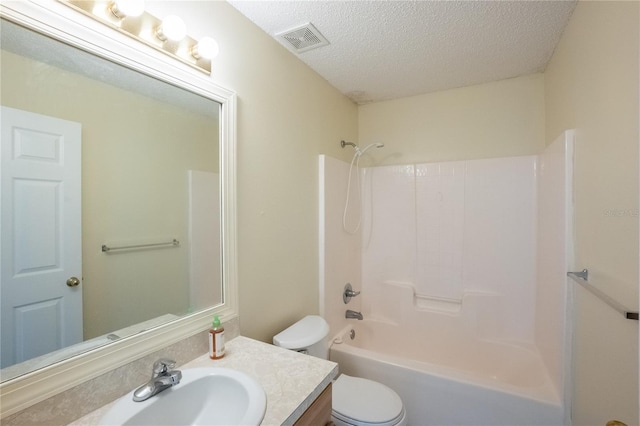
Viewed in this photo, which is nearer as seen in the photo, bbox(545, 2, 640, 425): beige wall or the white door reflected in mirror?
the white door reflected in mirror

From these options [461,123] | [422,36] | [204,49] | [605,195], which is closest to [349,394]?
[605,195]

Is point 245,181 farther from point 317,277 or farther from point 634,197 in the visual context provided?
point 634,197

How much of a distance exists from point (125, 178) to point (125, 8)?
54cm

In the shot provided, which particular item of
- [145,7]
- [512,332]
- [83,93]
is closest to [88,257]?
[83,93]

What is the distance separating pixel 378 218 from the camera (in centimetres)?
261

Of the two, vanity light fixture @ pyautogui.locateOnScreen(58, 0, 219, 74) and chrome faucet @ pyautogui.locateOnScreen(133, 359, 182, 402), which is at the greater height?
vanity light fixture @ pyautogui.locateOnScreen(58, 0, 219, 74)

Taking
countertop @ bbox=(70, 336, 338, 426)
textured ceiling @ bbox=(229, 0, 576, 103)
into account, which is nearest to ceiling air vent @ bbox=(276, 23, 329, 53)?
textured ceiling @ bbox=(229, 0, 576, 103)

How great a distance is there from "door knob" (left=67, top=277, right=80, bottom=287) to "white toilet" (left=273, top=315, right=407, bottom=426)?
884 mm

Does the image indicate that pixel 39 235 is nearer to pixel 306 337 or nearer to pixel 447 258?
pixel 306 337

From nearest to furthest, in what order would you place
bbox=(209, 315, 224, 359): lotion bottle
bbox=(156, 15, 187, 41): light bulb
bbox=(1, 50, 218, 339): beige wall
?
1. bbox=(1, 50, 218, 339): beige wall
2. bbox=(156, 15, 187, 41): light bulb
3. bbox=(209, 315, 224, 359): lotion bottle

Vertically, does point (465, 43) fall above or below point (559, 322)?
above

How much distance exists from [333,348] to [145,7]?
2032mm

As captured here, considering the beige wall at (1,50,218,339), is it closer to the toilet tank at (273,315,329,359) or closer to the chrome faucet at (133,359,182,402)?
the chrome faucet at (133,359,182,402)

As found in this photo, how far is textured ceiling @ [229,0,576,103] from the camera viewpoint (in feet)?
4.48
